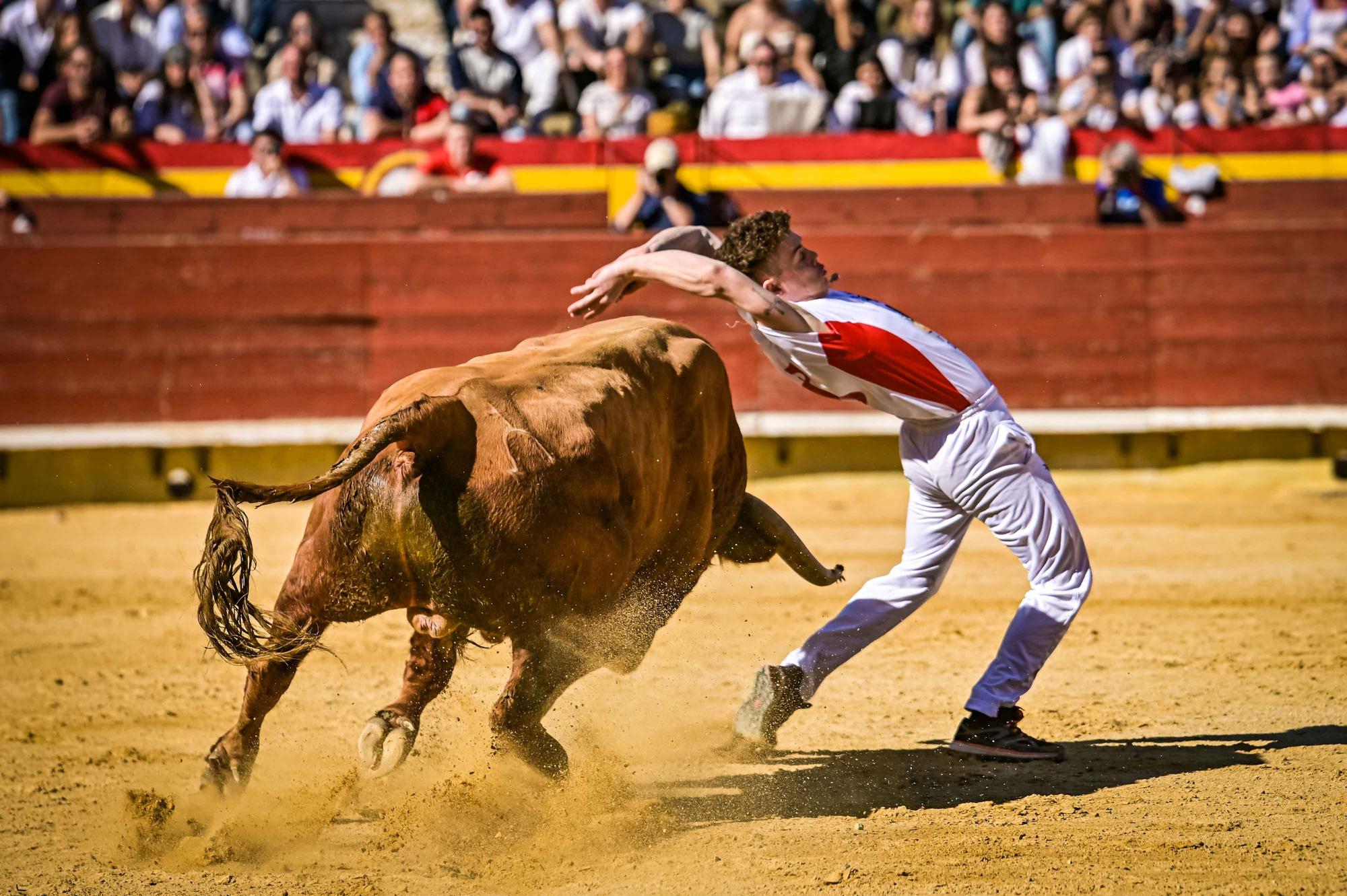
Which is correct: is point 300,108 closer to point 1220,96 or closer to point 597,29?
point 597,29

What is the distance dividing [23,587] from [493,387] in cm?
396

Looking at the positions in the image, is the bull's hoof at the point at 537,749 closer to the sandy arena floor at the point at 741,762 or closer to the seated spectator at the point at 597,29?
the sandy arena floor at the point at 741,762

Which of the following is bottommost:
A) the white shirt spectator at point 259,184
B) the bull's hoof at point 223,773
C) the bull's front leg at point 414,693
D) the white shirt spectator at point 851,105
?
the bull's hoof at point 223,773

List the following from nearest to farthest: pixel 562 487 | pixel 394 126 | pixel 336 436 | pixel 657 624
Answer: pixel 562 487, pixel 657 624, pixel 336 436, pixel 394 126

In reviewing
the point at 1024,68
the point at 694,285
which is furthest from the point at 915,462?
the point at 1024,68

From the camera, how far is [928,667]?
4.76 metres

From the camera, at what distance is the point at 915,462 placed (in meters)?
3.65

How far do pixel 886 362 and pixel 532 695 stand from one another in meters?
1.11

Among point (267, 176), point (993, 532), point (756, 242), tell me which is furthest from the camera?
point (267, 176)

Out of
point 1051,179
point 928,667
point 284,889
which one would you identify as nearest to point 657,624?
point 284,889

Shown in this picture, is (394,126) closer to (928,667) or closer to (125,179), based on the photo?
(125,179)

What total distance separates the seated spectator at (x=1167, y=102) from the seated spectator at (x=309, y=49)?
177 inches

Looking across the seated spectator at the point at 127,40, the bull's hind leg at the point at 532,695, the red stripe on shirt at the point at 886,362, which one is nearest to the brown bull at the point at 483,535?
the bull's hind leg at the point at 532,695

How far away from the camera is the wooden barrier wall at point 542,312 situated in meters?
8.35
